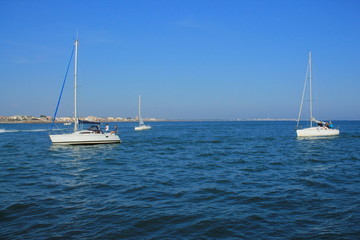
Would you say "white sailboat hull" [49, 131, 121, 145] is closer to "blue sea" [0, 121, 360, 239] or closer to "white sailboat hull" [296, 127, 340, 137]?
"blue sea" [0, 121, 360, 239]

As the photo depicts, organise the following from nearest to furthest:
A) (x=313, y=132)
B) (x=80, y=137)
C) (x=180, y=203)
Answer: (x=180, y=203) → (x=80, y=137) → (x=313, y=132)

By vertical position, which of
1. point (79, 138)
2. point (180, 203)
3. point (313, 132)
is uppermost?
point (79, 138)

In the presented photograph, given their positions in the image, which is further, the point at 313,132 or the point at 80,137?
the point at 313,132

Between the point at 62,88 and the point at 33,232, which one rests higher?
the point at 62,88

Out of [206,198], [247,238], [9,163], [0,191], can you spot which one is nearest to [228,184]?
[206,198]

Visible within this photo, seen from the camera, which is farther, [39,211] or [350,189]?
[350,189]

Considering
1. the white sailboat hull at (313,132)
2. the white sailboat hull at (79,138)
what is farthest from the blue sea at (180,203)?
the white sailboat hull at (313,132)

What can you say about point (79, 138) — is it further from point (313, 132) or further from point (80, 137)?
point (313, 132)

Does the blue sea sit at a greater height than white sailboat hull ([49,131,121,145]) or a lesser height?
lesser

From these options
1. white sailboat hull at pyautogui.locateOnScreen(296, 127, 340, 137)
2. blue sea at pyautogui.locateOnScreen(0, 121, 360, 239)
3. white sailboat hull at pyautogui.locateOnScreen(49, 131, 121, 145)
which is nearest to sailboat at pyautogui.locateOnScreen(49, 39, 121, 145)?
white sailboat hull at pyautogui.locateOnScreen(49, 131, 121, 145)

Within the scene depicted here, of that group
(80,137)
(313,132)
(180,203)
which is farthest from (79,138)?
(313,132)

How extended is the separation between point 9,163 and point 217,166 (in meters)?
14.5

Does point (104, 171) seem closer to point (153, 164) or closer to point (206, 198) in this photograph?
point (153, 164)

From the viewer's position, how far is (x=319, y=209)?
392 inches
